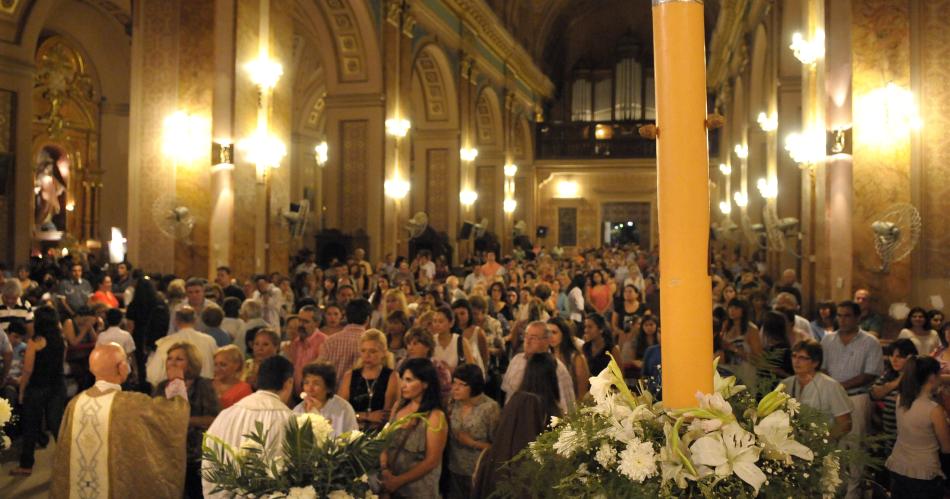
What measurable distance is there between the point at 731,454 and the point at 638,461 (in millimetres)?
241

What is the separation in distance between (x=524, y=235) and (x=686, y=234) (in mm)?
29802

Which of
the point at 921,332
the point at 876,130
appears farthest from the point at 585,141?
the point at 921,332

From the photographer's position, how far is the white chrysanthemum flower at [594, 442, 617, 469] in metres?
2.33

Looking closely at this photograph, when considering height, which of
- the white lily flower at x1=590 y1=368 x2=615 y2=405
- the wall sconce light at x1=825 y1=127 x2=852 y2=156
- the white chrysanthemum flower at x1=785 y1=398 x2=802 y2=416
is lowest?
the white chrysanthemum flower at x1=785 y1=398 x2=802 y2=416

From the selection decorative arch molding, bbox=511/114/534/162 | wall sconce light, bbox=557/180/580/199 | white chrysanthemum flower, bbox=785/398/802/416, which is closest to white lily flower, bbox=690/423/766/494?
white chrysanthemum flower, bbox=785/398/802/416

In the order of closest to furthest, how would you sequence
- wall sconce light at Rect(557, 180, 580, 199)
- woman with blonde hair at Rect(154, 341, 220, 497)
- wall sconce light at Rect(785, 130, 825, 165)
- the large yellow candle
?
the large yellow candle < woman with blonde hair at Rect(154, 341, 220, 497) < wall sconce light at Rect(785, 130, 825, 165) < wall sconce light at Rect(557, 180, 580, 199)

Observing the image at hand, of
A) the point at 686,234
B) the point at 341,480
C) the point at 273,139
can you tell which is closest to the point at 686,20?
the point at 686,234

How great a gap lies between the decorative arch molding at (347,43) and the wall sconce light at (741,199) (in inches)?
381

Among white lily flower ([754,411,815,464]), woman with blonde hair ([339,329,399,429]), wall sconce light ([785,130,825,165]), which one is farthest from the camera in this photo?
wall sconce light ([785,130,825,165])

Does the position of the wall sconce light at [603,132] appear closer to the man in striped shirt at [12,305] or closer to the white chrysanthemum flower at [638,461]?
the man in striped shirt at [12,305]

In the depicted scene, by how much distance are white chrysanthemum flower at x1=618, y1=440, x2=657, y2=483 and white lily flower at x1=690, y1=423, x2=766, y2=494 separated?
0.38ft

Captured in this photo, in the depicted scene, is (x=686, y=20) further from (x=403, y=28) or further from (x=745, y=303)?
(x=403, y=28)

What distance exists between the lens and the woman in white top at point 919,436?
473 cm

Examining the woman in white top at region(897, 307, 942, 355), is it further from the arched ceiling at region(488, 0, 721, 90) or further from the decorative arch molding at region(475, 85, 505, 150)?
the arched ceiling at region(488, 0, 721, 90)
